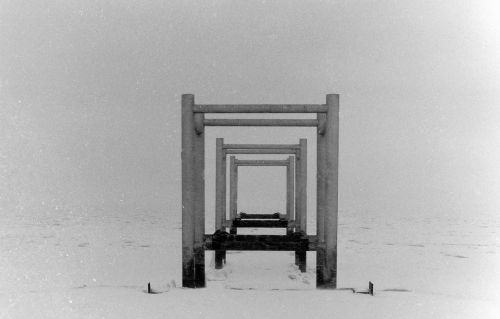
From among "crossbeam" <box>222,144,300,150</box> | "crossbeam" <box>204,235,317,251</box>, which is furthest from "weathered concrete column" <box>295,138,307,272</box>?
"crossbeam" <box>204,235,317,251</box>

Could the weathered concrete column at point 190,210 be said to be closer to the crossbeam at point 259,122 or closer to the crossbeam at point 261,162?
the crossbeam at point 259,122

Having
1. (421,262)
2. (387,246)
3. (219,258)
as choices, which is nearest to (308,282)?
(219,258)

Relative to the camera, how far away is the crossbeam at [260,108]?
213 inches

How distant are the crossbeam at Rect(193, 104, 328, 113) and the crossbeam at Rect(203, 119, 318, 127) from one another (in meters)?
0.19

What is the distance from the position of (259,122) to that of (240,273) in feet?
10.3

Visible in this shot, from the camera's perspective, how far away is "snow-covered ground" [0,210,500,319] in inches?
175

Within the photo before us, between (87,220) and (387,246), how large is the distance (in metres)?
8.66

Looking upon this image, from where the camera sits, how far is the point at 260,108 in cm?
548

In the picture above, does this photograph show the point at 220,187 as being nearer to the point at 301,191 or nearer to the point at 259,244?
the point at 301,191

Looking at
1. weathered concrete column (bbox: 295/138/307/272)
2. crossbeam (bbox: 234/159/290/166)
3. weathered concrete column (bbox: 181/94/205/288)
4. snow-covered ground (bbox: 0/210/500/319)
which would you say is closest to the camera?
snow-covered ground (bbox: 0/210/500/319)

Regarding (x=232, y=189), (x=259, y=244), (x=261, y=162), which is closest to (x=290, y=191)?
(x=261, y=162)

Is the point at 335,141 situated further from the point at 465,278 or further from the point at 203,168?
the point at 465,278

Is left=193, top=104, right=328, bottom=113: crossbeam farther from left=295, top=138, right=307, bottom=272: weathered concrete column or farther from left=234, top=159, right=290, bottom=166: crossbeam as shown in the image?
left=234, top=159, right=290, bottom=166: crossbeam

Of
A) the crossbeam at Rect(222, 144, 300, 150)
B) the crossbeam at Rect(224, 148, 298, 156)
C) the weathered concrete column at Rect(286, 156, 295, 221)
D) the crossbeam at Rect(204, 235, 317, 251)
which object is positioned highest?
the crossbeam at Rect(222, 144, 300, 150)
